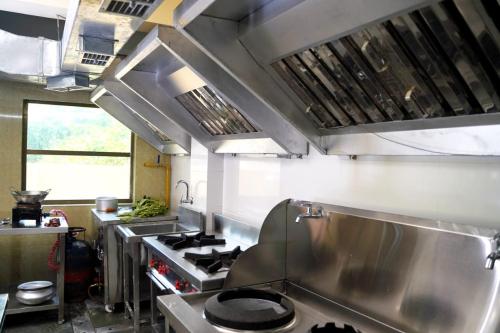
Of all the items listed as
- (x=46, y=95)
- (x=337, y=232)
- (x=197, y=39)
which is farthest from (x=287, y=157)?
(x=46, y=95)

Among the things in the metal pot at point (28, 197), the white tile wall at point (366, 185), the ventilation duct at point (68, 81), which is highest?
the ventilation duct at point (68, 81)

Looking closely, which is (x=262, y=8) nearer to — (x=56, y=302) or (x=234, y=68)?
(x=234, y=68)

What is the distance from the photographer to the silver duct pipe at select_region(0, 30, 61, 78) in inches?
122

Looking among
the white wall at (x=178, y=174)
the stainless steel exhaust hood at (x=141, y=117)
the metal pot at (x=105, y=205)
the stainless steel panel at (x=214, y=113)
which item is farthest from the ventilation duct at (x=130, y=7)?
the metal pot at (x=105, y=205)

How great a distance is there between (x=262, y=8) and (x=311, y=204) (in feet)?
2.99

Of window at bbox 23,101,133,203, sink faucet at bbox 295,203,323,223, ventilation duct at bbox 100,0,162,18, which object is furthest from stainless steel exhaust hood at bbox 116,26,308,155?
window at bbox 23,101,133,203

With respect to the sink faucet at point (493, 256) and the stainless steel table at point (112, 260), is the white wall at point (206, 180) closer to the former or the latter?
the stainless steel table at point (112, 260)

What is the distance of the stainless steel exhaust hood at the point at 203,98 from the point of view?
2.19 metres

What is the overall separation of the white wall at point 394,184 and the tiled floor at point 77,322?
181 centimetres

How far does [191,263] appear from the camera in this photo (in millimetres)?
2387

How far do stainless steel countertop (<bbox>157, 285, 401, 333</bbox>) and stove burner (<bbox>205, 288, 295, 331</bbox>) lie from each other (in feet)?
0.16

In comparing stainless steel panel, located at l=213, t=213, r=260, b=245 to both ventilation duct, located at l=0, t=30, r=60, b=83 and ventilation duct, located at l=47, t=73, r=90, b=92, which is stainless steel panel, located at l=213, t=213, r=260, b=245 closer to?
ventilation duct, located at l=47, t=73, r=90, b=92

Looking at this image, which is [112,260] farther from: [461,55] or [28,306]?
[461,55]

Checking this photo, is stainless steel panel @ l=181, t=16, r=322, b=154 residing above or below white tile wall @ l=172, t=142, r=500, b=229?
above
